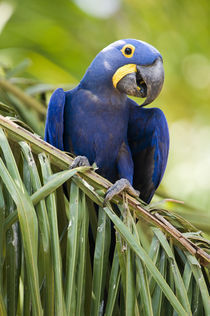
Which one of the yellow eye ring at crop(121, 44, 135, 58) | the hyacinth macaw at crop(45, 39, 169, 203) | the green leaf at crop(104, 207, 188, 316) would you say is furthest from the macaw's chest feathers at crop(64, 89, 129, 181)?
the green leaf at crop(104, 207, 188, 316)

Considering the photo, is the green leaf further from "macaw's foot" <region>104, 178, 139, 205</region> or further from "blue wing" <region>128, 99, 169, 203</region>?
"blue wing" <region>128, 99, 169, 203</region>

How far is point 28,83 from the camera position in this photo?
2887 mm

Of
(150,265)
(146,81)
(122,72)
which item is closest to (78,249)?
(150,265)

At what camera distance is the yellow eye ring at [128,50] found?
230 centimetres

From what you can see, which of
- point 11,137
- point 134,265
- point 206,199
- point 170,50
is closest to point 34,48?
point 170,50

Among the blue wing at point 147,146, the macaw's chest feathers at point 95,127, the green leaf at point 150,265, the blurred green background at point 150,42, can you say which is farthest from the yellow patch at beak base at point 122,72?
the blurred green background at point 150,42

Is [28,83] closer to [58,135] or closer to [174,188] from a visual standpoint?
[58,135]

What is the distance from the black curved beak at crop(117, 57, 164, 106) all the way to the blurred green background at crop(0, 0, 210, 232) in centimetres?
145

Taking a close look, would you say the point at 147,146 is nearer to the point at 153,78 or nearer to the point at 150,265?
the point at 153,78

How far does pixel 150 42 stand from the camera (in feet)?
15.8

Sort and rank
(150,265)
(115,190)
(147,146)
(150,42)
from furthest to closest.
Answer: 1. (150,42)
2. (147,146)
3. (115,190)
4. (150,265)

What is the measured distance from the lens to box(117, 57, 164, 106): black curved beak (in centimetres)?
220

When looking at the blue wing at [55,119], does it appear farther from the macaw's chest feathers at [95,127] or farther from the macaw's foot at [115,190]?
the macaw's foot at [115,190]

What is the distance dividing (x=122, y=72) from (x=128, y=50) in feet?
0.39
